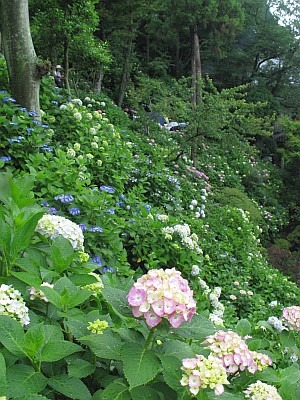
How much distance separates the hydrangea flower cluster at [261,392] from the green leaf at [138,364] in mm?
266

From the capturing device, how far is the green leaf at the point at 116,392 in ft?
2.90

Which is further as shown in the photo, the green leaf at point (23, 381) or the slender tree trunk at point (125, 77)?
the slender tree trunk at point (125, 77)

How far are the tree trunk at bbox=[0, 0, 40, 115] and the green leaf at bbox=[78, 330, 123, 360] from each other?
3.47 metres

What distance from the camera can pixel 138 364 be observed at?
2.90 feet

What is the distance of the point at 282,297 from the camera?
4969 millimetres

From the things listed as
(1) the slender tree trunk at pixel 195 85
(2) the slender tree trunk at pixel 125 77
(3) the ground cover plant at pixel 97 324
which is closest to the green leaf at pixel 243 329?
(3) the ground cover plant at pixel 97 324

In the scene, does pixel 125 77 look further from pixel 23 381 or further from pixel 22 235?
pixel 23 381

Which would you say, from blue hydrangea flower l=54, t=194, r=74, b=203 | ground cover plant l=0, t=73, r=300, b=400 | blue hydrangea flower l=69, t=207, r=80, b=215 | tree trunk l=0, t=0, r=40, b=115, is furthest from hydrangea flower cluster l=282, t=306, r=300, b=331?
tree trunk l=0, t=0, r=40, b=115

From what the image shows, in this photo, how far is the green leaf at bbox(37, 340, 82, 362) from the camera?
90cm

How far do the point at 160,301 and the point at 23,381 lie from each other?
34 cm

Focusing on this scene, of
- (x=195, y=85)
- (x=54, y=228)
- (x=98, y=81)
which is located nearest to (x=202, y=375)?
(x=54, y=228)

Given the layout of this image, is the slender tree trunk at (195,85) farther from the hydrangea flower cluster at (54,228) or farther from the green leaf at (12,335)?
the green leaf at (12,335)

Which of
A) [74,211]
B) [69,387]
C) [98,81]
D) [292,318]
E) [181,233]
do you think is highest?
[98,81]

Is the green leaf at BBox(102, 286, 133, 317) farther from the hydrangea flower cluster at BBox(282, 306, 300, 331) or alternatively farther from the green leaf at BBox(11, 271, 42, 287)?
the hydrangea flower cluster at BBox(282, 306, 300, 331)
